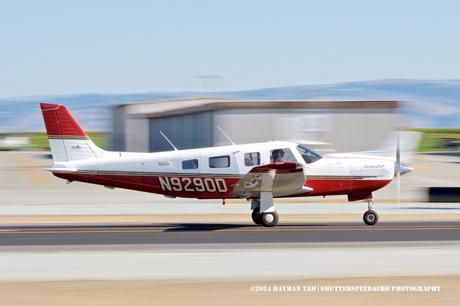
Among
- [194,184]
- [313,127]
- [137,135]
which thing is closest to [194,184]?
[194,184]

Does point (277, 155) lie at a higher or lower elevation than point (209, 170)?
higher

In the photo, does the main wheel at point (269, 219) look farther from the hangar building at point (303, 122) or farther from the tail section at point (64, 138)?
the hangar building at point (303, 122)

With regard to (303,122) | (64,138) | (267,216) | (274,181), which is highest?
(64,138)

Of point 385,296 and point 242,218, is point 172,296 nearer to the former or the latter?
point 385,296

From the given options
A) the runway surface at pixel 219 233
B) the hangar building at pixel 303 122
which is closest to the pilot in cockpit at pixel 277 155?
the runway surface at pixel 219 233

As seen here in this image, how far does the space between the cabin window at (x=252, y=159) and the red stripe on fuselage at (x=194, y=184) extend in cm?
48

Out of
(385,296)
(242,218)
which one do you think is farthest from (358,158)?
(385,296)

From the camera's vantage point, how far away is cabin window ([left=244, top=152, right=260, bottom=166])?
24359 mm

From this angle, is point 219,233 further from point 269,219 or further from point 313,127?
point 313,127

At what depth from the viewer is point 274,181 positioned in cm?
2417

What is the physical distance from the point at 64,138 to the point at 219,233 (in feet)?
16.4

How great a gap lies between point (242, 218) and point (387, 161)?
18.6 feet

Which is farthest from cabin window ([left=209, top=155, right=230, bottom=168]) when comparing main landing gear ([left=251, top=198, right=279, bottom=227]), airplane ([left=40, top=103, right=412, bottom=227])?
main landing gear ([left=251, top=198, right=279, bottom=227])

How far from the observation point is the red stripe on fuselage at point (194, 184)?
24531 millimetres
